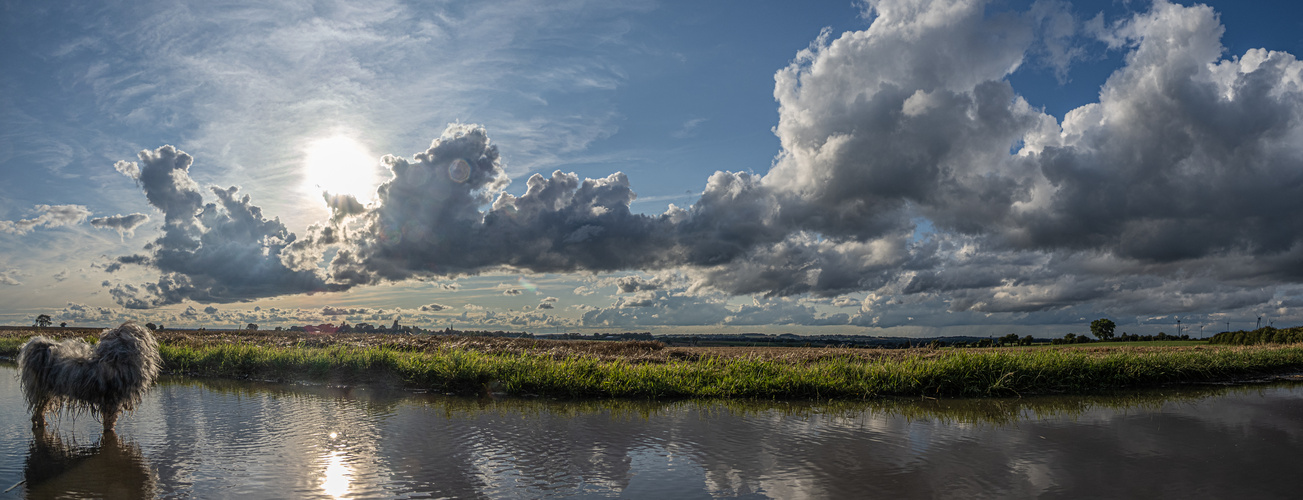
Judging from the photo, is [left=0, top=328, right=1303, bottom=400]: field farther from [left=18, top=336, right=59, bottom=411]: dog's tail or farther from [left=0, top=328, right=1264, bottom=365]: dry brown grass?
[left=18, top=336, right=59, bottom=411]: dog's tail

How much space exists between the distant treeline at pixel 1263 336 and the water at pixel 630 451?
169 feet

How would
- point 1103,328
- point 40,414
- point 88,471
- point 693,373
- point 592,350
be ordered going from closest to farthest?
point 88,471 → point 40,414 → point 693,373 → point 592,350 → point 1103,328

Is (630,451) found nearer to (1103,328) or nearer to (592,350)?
(592,350)

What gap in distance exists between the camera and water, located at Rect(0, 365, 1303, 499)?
6578 millimetres

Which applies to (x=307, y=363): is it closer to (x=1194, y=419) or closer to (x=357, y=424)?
(x=357, y=424)

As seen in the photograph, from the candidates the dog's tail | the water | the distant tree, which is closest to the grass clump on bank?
the water

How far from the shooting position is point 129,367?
9117 millimetres

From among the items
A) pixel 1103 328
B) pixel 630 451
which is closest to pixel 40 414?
pixel 630 451

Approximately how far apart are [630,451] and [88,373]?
7685 millimetres

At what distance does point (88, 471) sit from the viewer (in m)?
6.88

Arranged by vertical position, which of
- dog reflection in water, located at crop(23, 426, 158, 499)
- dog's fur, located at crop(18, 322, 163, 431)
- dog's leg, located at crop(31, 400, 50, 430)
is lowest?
dog reflection in water, located at crop(23, 426, 158, 499)

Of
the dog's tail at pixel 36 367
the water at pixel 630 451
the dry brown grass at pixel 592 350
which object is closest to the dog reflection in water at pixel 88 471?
the water at pixel 630 451

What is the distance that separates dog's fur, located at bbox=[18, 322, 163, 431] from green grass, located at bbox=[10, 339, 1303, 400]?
250 inches

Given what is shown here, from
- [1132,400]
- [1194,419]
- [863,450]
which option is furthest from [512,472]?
[1132,400]
